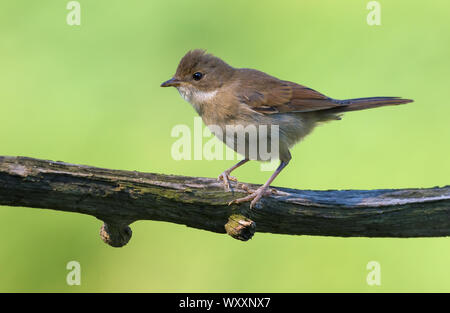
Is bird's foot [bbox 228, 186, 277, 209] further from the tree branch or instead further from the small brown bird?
the small brown bird

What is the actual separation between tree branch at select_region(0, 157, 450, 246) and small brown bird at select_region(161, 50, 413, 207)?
60 centimetres

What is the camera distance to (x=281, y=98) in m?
4.07

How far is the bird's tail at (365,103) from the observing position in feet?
12.7

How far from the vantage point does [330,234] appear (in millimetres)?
3287

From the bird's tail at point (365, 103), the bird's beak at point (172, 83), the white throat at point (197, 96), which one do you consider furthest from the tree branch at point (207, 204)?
the bird's beak at point (172, 83)

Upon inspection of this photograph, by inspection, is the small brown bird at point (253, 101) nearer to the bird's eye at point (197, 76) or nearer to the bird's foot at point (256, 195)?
the bird's eye at point (197, 76)

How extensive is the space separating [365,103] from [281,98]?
0.61 metres

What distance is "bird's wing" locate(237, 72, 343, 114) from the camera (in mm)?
4012

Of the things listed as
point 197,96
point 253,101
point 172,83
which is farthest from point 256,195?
point 172,83

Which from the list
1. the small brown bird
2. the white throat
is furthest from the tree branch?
the white throat

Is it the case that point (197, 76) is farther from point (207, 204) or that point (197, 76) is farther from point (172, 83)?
point (207, 204)

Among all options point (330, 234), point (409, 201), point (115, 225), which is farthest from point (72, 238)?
point (409, 201)

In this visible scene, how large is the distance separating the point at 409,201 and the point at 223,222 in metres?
1.11

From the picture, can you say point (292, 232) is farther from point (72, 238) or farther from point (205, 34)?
point (205, 34)
